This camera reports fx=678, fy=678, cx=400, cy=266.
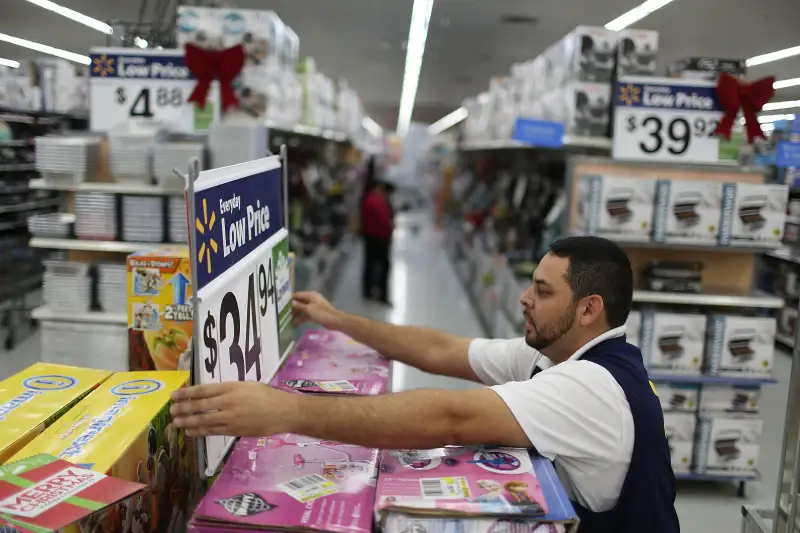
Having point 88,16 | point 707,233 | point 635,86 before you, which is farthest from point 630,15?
point 88,16

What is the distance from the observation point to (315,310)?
2443mm

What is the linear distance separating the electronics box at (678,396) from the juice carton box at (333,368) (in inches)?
94.0

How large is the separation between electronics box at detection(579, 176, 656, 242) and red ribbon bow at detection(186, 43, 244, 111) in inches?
90.3

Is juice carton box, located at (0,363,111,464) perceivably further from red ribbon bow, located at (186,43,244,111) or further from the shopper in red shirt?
the shopper in red shirt

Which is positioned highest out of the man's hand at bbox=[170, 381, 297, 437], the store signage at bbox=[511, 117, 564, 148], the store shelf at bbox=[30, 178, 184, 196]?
the store signage at bbox=[511, 117, 564, 148]

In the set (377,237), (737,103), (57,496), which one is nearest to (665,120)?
(737,103)

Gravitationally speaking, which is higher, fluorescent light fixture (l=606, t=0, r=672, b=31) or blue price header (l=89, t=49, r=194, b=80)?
fluorescent light fixture (l=606, t=0, r=672, b=31)

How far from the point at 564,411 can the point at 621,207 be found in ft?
8.44

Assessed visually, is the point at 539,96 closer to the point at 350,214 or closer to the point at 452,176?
the point at 350,214

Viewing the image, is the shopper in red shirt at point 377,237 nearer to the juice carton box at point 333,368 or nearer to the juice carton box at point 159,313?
the juice carton box at point 333,368

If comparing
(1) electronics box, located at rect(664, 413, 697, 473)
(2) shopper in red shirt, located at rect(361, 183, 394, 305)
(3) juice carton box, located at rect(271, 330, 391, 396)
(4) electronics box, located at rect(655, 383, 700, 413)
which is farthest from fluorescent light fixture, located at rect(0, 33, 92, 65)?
(2) shopper in red shirt, located at rect(361, 183, 394, 305)

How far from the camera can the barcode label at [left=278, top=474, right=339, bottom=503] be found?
1.35 metres

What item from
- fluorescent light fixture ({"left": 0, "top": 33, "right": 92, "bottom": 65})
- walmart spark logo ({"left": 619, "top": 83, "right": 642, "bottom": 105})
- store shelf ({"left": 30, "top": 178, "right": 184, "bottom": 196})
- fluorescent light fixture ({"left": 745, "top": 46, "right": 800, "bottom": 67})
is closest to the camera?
fluorescent light fixture ({"left": 0, "top": 33, "right": 92, "bottom": 65})

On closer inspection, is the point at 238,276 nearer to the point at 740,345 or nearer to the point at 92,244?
the point at 92,244
